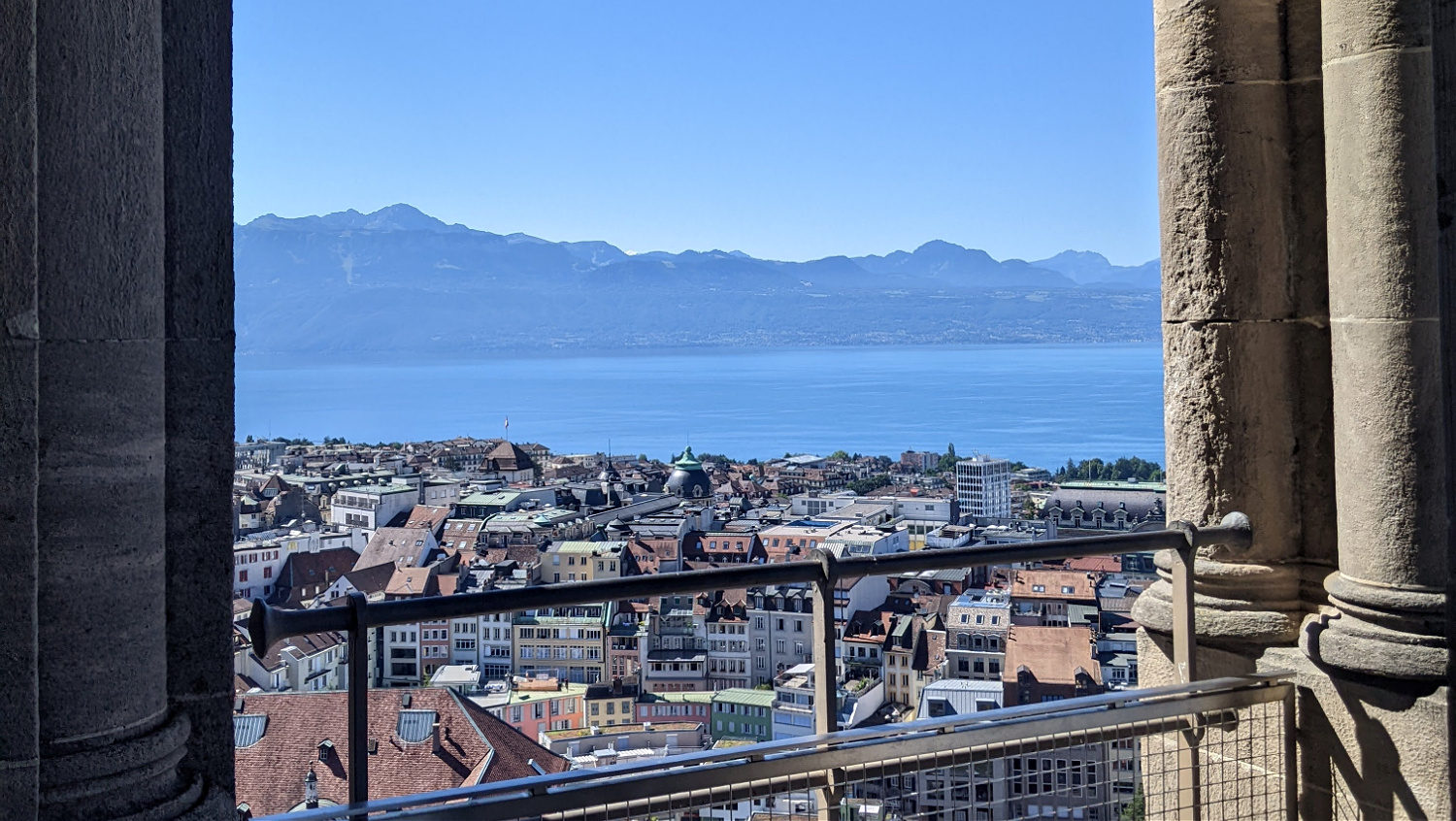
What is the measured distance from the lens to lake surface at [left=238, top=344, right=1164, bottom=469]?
177ft

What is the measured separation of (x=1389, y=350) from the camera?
2787 millimetres

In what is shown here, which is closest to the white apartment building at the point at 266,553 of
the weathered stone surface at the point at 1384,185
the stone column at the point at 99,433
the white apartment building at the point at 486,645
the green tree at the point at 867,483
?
the white apartment building at the point at 486,645

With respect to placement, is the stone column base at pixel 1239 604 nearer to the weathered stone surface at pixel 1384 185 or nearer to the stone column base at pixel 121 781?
the weathered stone surface at pixel 1384 185

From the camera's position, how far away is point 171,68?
208 centimetres

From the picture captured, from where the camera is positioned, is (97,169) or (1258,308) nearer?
(97,169)

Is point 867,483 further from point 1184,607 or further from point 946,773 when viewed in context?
point 946,773

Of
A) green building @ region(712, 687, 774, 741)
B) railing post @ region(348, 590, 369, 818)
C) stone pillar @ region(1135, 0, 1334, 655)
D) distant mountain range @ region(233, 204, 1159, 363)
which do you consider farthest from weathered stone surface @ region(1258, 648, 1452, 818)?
distant mountain range @ region(233, 204, 1159, 363)

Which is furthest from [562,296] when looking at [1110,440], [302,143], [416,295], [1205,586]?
[1205,586]

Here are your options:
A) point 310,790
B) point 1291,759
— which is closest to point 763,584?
point 1291,759

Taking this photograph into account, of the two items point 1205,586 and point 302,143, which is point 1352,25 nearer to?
point 1205,586

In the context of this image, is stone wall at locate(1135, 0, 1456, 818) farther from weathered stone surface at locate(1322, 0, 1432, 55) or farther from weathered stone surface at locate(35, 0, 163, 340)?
weathered stone surface at locate(35, 0, 163, 340)

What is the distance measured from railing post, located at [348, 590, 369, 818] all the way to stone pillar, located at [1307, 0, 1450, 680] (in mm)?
2132

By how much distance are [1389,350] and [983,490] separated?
15.6 meters

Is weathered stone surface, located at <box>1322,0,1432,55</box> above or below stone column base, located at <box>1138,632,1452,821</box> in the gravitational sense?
above
